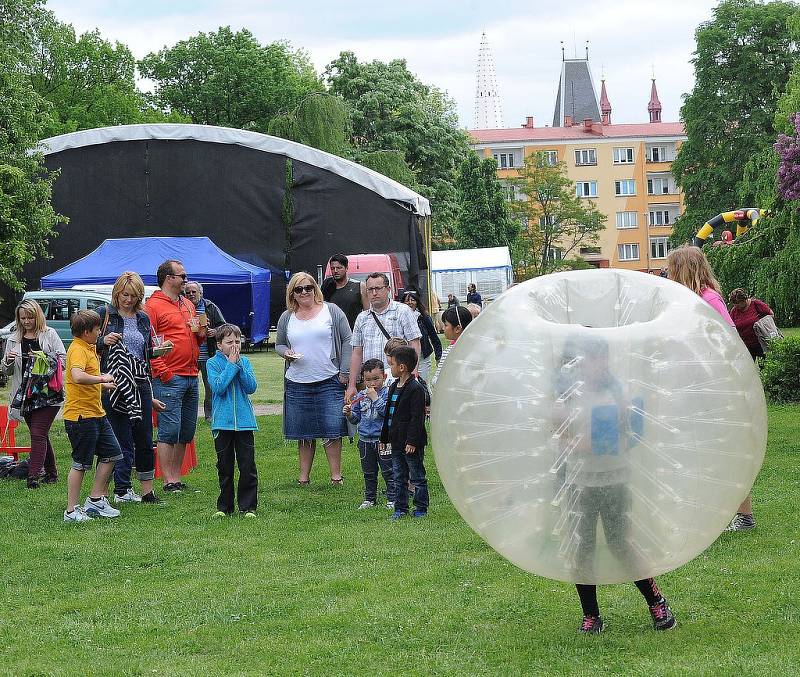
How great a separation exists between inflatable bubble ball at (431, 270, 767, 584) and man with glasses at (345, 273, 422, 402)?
425cm

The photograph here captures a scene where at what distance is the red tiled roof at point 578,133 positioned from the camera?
9175 centimetres

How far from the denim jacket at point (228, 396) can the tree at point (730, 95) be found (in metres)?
45.3

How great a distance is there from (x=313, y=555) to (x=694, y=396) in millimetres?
3485

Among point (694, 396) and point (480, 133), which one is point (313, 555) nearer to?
point (694, 396)

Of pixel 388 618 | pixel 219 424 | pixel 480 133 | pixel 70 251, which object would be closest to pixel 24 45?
pixel 70 251

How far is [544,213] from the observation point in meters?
70.7

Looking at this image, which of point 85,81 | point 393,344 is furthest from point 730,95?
point 393,344

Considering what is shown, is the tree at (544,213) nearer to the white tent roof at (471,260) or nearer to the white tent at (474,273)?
the white tent roof at (471,260)

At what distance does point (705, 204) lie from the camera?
51.8 metres

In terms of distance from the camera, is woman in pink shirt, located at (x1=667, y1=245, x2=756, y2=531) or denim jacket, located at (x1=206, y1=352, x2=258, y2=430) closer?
woman in pink shirt, located at (x1=667, y1=245, x2=756, y2=531)

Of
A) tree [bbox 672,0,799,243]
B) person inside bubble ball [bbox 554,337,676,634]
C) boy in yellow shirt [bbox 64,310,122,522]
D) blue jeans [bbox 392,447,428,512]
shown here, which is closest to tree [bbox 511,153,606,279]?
tree [bbox 672,0,799,243]

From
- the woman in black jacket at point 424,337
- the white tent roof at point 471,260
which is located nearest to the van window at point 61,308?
the woman in black jacket at point 424,337

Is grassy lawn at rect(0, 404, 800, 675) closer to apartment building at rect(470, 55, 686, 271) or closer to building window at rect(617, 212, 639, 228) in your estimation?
apartment building at rect(470, 55, 686, 271)

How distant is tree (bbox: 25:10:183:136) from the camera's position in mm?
48469
